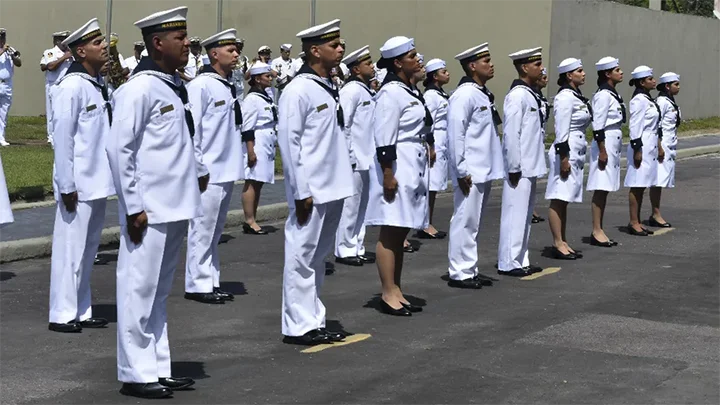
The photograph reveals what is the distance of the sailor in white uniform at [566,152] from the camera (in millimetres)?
14039

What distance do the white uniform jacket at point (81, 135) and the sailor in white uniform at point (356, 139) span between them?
397 centimetres

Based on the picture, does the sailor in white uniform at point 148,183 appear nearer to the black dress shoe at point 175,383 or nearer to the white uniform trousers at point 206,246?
the black dress shoe at point 175,383

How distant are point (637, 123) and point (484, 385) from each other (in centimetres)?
843

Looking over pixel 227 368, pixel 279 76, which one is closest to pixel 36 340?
pixel 227 368

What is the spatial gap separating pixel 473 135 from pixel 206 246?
2.60 meters

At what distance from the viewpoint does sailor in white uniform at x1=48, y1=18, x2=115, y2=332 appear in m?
9.95

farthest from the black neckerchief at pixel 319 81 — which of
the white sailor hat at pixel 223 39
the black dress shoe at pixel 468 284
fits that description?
the black dress shoe at pixel 468 284

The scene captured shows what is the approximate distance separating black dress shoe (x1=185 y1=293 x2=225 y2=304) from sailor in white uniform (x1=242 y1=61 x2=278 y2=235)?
3.82 meters

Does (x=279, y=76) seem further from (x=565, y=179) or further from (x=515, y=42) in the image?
(x=565, y=179)

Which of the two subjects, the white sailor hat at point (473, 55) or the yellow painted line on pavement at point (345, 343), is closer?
the yellow painted line on pavement at point (345, 343)

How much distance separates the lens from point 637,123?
16234 millimetres

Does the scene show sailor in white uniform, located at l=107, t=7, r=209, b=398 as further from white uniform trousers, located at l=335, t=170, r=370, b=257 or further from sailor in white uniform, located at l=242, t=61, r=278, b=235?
sailor in white uniform, located at l=242, t=61, r=278, b=235

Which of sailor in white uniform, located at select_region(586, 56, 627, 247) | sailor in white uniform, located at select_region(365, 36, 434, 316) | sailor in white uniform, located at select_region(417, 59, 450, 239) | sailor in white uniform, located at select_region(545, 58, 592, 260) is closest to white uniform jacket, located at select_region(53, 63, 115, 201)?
sailor in white uniform, located at select_region(365, 36, 434, 316)

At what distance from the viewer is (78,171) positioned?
10094mm
